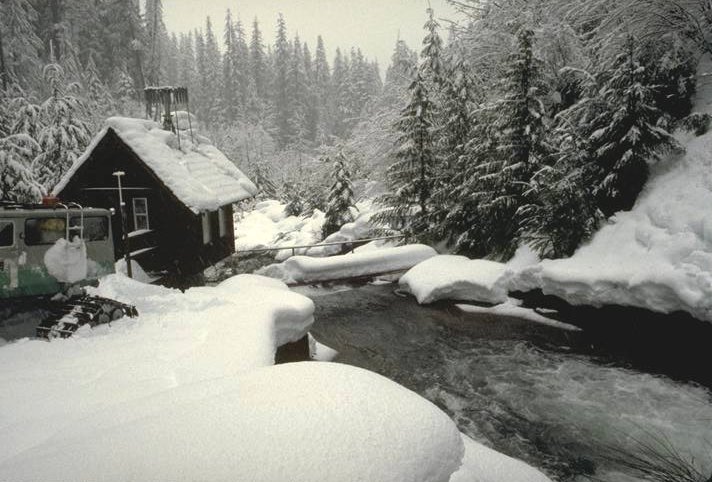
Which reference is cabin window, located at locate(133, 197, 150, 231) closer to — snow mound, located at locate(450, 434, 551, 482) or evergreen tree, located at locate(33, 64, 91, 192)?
evergreen tree, located at locate(33, 64, 91, 192)

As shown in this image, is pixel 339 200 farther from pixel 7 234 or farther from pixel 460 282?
pixel 7 234

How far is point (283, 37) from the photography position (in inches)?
2916

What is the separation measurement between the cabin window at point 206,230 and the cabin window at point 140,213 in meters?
2.02

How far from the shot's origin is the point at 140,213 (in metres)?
15.1

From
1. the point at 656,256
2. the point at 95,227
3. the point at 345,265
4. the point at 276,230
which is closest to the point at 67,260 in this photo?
the point at 95,227

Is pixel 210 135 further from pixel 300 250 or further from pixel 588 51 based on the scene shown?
pixel 588 51

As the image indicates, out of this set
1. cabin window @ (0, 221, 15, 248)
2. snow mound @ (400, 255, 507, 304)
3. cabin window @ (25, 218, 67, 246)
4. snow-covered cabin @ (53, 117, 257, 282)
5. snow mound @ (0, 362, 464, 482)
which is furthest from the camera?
snow-covered cabin @ (53, 117, 257, 282)

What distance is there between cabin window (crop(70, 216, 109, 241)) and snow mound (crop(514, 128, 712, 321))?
1174cm

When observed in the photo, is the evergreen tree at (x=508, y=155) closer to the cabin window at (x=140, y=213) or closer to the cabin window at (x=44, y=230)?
the cabin window at (x=140, y=213)

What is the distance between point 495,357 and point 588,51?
14492mm

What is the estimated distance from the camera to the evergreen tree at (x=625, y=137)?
12.1 m

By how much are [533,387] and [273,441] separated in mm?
7475

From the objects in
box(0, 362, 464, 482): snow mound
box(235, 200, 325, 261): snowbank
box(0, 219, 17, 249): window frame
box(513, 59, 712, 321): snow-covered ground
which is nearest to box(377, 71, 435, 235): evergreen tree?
box(235, 200, 325, 261): snowbank

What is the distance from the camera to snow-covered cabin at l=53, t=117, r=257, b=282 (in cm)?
1410
